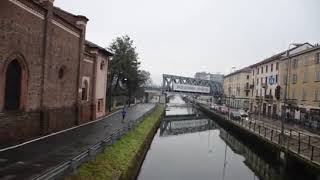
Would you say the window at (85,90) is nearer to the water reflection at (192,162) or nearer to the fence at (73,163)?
the water reflection at (192,162)

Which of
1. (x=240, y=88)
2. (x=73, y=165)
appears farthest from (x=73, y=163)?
(x=240, y=88)

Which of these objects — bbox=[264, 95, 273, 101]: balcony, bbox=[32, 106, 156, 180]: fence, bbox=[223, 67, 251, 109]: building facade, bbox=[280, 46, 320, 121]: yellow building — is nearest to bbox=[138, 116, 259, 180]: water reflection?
bbox=[32, 106, 156, 180]: fence

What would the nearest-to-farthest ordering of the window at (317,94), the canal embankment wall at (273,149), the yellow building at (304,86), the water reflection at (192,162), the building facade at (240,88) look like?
the canal embankment wall at (273,149), the water reflection at (192,162), the window at (317,94), the yellow building at (304,86), the building facade at (240,88)

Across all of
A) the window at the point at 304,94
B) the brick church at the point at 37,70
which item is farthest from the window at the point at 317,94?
the brick church at the point at 37,70

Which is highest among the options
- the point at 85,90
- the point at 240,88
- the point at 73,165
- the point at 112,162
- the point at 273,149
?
the point at 240,88

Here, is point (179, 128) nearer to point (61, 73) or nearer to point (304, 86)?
point (304, 86)

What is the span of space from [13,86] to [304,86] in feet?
119

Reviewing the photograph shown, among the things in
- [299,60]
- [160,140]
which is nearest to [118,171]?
[160,140]

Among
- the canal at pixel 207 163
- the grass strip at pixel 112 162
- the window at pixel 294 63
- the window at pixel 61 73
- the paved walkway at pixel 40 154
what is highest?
the window at pixel 294 63

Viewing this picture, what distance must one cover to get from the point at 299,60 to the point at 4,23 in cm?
3934

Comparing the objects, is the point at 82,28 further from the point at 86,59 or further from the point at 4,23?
the point at 4,23

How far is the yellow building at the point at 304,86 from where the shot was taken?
38550 millimetres

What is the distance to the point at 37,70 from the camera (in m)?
18.9

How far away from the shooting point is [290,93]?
155ft
